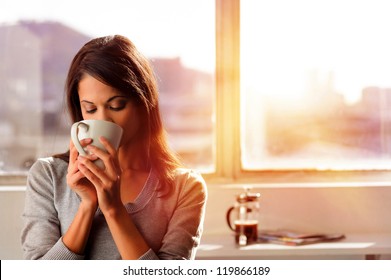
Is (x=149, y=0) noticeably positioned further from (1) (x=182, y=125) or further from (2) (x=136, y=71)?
(2) (x=136, y=71)

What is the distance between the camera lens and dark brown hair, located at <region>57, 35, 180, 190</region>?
0.92 metres

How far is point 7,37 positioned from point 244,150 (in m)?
0.80

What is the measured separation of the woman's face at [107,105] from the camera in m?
0.91

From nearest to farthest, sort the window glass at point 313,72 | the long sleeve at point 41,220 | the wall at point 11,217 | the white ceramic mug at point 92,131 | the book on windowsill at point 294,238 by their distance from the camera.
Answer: the white ceramic mug at point 92,131 → the long sleeve at point 41,220 → the book on windowsill at point 294,238 → the wall at point 11,217 → the window glass at point 313,72

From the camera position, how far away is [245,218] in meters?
1.87

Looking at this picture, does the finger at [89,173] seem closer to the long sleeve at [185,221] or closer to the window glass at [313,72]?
the long sleeve at [185,221]

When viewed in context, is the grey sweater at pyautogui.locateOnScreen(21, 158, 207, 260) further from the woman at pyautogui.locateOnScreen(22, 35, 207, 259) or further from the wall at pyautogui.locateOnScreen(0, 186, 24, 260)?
the wall at pyautogui.locateOnScreen(0, 186, 24, 260)

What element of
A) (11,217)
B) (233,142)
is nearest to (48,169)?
(11,217)

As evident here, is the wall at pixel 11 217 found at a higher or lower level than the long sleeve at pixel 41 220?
lower

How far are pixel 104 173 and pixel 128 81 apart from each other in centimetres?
15

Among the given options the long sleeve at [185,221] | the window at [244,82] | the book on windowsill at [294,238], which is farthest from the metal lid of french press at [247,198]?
the long sleeve at [185,221]

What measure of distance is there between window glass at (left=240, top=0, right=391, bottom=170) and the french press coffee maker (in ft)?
0.76

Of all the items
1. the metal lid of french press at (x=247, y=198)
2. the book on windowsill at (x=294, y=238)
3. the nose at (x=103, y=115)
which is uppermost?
the nose at (x=103, y=115)
